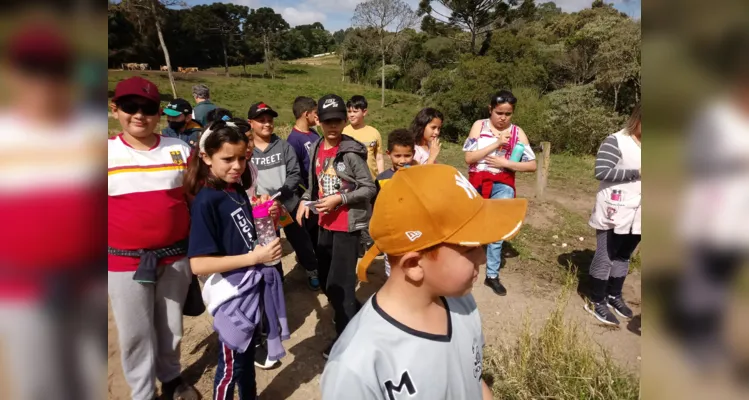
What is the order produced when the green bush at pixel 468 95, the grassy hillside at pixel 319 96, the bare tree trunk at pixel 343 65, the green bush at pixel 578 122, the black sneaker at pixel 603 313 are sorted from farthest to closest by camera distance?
the bare tree trunk at pixel 343 65 < the green bush at pixel 468 95 < the green bush at pixel 578 122 < the grassy hillside at pixel 319 96 < the black sneaker at pixel 603 313

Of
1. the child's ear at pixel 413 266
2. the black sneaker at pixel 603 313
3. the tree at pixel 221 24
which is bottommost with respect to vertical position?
the black sneaker at pixel 603 313

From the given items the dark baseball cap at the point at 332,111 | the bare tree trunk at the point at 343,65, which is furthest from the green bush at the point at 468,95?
the bare tree trunk at the point at 343,65

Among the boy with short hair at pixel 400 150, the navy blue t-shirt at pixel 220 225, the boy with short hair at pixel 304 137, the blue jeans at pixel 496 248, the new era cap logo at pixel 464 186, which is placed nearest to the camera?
the new era cap logo at pixel 464 186

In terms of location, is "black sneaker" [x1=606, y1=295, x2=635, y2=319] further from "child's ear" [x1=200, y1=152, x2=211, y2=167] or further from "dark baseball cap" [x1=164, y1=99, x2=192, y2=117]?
"dark baseball cap" [x1=164, y1=99, x2=192, y2=117]

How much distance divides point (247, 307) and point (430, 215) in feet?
5.13

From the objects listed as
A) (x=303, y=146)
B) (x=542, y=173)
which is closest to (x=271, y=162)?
(x=303, y=146)

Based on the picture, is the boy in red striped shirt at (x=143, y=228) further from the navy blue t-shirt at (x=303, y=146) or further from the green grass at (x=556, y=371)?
the green grass at (x=556, y=371)

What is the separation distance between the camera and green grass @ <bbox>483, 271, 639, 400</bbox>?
8.25ft

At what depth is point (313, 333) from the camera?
3.81m

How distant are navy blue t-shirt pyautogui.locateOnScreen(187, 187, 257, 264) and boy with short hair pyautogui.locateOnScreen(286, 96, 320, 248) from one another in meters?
1.93

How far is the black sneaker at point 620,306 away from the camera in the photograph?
3949 mm

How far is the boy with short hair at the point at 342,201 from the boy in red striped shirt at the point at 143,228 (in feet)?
3.31

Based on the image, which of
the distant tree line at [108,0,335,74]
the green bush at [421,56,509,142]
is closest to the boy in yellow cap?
the green bush at [421,56,509,142]

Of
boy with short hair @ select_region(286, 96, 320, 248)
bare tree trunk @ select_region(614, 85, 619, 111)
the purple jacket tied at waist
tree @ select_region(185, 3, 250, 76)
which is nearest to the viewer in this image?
the purple jacket tied at waist
